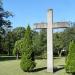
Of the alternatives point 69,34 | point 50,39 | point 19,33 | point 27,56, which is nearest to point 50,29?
point 50,39

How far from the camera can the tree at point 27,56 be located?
21.3m

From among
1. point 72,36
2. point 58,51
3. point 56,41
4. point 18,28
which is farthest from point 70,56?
point 18,28

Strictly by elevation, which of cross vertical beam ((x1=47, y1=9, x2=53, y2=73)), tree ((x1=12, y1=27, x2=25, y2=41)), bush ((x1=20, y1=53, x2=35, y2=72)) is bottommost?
bush ((x1=20, y1=53, x2=35, y2=72))

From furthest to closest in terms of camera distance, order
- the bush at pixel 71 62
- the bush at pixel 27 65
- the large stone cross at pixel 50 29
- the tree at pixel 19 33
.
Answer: the tree at pixel 19 33 < the large stone cross at pixel 50 29 < the bush at pixel 27 65 < the bush at pixel 71 62

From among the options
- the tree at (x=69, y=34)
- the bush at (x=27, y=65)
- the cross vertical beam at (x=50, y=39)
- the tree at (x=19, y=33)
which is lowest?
the bush at (x=27, y=65)

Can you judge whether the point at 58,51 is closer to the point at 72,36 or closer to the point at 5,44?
the point at 72,36

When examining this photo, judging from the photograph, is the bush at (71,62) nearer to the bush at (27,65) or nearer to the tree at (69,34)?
the bush at (27,65)

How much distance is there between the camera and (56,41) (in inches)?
2227

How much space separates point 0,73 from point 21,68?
184 cm

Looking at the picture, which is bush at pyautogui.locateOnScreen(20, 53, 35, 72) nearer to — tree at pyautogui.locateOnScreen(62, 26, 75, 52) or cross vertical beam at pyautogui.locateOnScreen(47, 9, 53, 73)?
cross vertical beam at pyautogui.locateOnScreen(47, 9, 53, 73)

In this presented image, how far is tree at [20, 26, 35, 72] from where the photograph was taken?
837 inches

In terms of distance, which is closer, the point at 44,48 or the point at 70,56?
the point at 70,56

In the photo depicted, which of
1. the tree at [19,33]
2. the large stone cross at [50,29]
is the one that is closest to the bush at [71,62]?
the large stone cross at [50,29]

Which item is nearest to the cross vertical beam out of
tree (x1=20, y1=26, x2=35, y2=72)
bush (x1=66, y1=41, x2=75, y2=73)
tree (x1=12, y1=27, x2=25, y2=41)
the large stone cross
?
the large stone cross
